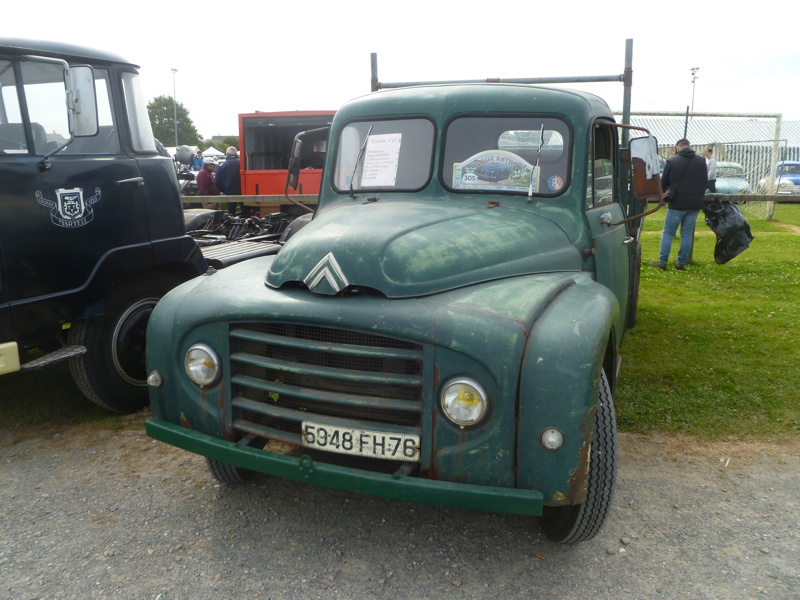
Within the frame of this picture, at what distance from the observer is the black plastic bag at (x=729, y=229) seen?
29.3 ft

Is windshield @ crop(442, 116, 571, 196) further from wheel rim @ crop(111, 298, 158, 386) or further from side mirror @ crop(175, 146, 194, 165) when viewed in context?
side mirror @ crop(175, 146, 194, 165)

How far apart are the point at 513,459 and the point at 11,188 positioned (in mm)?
3042

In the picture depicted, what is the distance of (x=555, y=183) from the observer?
12.2 ft

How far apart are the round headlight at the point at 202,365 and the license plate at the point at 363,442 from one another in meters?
0.50

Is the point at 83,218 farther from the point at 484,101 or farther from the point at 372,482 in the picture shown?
the point at 372,482

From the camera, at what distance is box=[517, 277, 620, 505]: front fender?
2.45 m

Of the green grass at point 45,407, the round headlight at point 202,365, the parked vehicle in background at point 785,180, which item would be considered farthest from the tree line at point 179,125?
the round headlight at point 202,365

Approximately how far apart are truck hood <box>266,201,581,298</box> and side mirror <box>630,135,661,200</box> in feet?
2.26

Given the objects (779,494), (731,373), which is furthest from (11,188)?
(731,373)

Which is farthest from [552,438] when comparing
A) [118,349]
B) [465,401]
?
[118,349]

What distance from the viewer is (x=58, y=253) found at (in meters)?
3.96

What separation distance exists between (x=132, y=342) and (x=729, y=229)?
765 centimetres

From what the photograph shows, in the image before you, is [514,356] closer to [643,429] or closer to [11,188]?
[643,429]

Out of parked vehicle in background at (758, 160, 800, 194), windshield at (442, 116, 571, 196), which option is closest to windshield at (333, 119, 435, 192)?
windshield at (442, 116, 571, 196)
